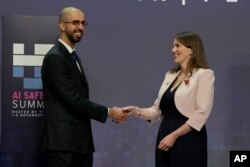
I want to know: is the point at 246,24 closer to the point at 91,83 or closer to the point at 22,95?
the point at 91,83

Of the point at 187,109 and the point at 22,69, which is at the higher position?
the point at 22,69

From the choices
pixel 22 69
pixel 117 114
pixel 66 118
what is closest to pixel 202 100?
pixel 117 114

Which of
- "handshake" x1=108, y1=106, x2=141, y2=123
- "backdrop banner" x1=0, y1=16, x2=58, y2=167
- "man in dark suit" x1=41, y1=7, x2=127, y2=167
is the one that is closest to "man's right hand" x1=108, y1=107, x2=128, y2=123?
"handshake" x1=108, y1=106, x2=141, y2=123

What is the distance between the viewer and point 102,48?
195 inches

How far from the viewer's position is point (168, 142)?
3418 millimetres

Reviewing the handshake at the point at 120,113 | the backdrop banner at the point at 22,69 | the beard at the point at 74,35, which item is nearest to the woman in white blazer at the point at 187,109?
the handshake at the point at 120,113

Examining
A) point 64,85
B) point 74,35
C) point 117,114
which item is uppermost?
point 74,35

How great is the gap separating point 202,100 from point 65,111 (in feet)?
3.07

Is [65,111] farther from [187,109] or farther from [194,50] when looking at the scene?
[194,50]

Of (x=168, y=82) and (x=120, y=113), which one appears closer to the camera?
(x=168, y=82)

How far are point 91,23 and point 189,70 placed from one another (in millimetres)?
1621

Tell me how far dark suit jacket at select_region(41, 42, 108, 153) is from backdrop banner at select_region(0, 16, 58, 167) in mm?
290

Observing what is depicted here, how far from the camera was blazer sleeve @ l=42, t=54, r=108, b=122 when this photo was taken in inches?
136

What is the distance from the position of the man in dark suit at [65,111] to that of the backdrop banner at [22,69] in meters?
0.28
